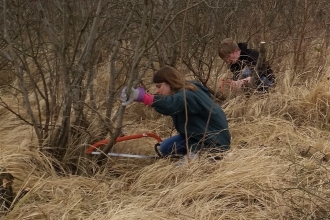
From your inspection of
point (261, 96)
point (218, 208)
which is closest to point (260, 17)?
point (261, 96)

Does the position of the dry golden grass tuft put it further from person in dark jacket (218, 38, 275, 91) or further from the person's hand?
person in dark jacket (218, 38, 275, 91)

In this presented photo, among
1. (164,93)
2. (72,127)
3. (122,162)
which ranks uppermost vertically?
(164,93)

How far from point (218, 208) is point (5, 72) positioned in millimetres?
4027

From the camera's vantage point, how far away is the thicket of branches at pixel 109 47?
152 inches

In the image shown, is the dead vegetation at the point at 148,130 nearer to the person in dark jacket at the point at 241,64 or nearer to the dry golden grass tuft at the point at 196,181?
the dry golden grass tuft at the point at 196,181

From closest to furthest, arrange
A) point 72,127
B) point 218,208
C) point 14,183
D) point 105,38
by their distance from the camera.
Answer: point 218,208 < point 14,183 < point 72,127 < point 105,38

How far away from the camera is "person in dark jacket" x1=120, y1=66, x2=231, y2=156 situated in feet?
12.3

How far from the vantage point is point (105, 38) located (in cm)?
516

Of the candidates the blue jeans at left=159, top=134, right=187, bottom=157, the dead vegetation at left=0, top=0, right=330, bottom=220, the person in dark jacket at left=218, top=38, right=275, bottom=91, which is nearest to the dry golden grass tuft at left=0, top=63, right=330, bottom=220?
the dead vegetation at left=0, top=0, right=330, bottom=220

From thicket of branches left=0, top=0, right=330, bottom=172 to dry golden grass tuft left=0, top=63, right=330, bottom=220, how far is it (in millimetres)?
274

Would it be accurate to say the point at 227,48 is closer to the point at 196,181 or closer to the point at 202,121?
Answer: the point at 202,121

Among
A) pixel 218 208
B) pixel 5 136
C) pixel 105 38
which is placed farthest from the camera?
pixel 105 38

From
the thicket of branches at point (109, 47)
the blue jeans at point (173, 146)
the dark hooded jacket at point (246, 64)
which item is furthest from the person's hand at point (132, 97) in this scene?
the dark hooded jacket at point (246, 64)

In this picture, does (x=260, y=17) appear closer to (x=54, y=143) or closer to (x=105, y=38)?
(x=105, y=38)
